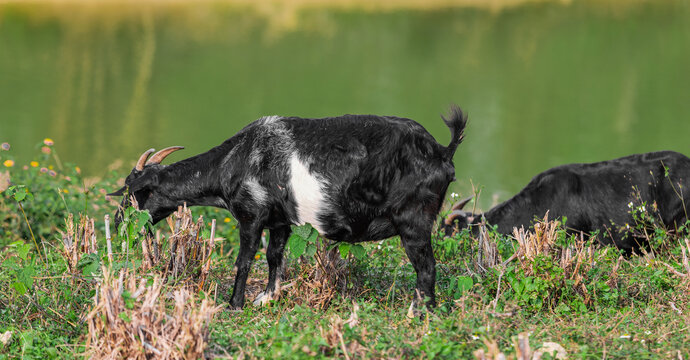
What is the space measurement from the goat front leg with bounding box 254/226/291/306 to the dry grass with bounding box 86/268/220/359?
1564 millimetres

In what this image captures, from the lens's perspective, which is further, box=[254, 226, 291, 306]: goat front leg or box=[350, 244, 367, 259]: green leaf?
box=[254, 226, 291, 306]: goat front leg

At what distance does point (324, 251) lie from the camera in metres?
5.80

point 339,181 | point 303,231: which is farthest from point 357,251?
point 339,181

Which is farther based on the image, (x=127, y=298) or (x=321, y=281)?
(x=321, y=281)

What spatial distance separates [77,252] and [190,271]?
0.80m

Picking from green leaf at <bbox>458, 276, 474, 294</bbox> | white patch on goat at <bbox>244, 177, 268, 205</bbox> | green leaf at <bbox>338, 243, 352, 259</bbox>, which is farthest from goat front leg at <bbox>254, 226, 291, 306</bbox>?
green leaf at <bbox>458, 276, 474, 294</bbox>

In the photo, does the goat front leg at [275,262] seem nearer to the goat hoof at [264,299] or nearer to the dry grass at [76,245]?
the goat hoof at [264,299]

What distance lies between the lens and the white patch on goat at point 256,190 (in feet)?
18.5

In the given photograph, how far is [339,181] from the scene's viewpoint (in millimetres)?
5406

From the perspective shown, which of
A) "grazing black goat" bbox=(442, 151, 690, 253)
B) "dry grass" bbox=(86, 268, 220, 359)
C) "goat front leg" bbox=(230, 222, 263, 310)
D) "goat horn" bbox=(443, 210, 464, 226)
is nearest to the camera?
"dry grass" bbox=(86, 268, 220, 359)

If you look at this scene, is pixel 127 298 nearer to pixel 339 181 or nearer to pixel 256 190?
pixel 256 190

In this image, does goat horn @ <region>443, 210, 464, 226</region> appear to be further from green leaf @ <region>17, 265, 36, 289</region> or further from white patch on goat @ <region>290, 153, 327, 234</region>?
green leaf @ <region>17, 265, 36, 289</region>

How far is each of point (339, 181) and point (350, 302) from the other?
899mm

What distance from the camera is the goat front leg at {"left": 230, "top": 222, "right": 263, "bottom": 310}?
18.8 feet
